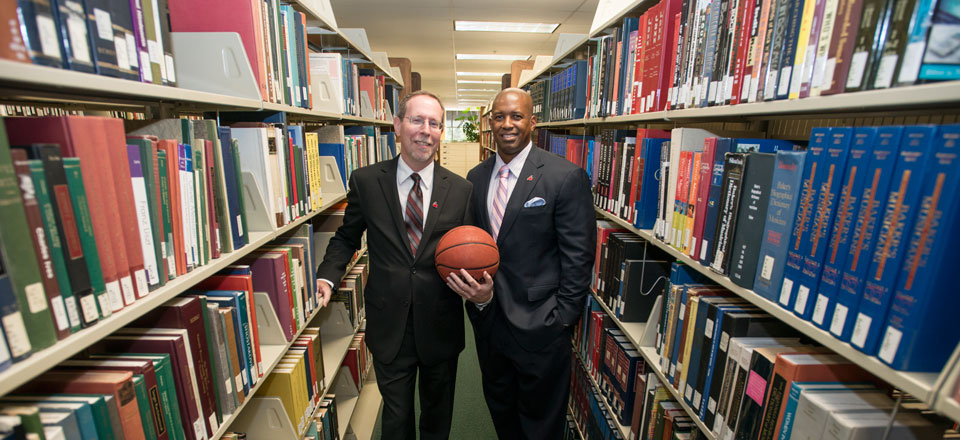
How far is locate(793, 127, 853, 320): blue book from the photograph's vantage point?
2.47 ft

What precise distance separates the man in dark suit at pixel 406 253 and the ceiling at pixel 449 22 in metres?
3.56

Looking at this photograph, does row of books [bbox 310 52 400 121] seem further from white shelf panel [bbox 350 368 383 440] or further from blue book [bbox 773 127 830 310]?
blue book [bbox 773 127 830 310]

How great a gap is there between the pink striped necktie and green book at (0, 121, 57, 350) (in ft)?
4.89

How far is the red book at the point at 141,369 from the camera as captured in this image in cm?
80

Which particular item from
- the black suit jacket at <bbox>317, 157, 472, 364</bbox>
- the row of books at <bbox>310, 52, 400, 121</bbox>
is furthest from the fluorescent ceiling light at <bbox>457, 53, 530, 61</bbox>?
the black suit jacket at <bbox>317, 157, 472, 364</bbox>

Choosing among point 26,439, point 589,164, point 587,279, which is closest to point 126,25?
point 26,439

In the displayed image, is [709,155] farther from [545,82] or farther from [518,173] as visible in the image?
[545,82]

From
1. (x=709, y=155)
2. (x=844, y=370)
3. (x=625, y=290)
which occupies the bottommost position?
(x=625, y=290)

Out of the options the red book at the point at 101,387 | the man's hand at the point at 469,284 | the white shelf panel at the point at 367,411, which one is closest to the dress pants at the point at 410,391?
the man's hand at the point at 469,284

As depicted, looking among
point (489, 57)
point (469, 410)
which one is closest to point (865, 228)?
point (469, 410)

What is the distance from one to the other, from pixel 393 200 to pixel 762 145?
1.31m

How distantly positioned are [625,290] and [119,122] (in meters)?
1.66

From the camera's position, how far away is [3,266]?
56 centimetres

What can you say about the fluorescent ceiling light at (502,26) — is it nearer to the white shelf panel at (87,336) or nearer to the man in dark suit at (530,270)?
the man in dark suit at (530,270)
